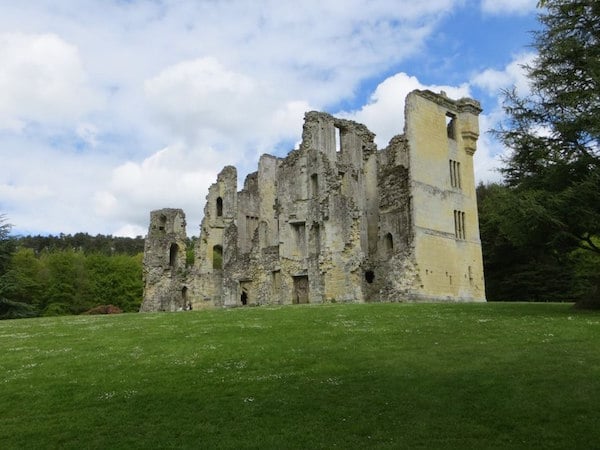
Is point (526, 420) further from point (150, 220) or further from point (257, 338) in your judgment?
point (150, 220)

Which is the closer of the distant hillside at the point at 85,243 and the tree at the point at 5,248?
the tree at the point at 5,248

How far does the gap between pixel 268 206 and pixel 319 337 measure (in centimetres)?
4098

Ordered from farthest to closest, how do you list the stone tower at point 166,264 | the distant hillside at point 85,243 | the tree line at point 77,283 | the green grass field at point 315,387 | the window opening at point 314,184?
the distant hillside at point 85,243 → the tree line at point 77,283 → the stone tower at point 166,264 → the window opening at point 314,184 → the green grass field at point 315,387

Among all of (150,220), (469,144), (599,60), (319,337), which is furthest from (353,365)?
(150,220)

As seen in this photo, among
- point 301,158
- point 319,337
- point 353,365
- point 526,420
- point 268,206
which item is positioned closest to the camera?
point 526,420

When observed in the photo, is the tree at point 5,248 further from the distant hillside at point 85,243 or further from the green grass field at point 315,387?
the distant hillside at point 85,243

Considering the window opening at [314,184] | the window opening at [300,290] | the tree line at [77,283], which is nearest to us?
the window opening at [300,290]

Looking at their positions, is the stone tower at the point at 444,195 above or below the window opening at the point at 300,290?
above

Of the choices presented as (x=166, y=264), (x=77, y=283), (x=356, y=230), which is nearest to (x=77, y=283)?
(x=77, y=283)

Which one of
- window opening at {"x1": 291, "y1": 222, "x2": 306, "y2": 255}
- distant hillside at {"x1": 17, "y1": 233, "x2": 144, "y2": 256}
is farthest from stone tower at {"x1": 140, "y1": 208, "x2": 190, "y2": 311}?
distant hillside at {"x1": 17, "y1": 233, "x2": 144, "y2": 256}

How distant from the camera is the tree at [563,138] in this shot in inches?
859

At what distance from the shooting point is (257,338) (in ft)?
62.0

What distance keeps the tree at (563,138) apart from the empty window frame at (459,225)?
75.7ft

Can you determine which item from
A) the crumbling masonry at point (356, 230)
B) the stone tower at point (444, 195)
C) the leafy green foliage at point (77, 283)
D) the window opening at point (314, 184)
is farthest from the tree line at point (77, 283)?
the stone tower at point (444, 195)
